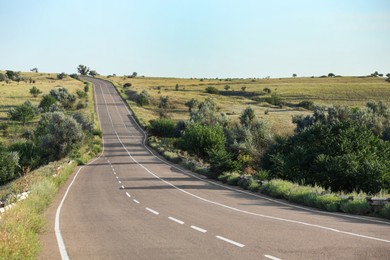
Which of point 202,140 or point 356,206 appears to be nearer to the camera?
point 356,206

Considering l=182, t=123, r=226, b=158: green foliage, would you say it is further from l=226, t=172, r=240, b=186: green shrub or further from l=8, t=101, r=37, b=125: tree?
l=8, t=101, r=37, b=125: tree

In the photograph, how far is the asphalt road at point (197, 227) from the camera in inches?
374

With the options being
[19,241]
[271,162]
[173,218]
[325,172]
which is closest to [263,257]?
[19,241]

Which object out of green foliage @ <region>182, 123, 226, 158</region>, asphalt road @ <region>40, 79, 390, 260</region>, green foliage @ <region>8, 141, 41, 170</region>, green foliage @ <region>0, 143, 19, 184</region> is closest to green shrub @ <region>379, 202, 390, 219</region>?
asphalt road @ <region>40, 79, 390, 260</region>

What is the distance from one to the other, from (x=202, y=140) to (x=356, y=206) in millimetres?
33065

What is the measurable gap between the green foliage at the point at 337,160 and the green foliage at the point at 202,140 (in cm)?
1589

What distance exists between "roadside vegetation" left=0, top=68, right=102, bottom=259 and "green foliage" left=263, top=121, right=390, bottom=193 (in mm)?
14325

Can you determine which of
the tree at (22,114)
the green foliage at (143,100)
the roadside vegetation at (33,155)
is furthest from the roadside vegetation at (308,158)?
the green foliage at (143,100)

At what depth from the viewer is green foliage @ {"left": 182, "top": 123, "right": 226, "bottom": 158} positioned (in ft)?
159

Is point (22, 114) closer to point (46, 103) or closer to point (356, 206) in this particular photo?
point (46, 103)

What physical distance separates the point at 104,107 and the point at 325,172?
314 feet

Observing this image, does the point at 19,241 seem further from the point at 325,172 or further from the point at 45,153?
the point at 45,153

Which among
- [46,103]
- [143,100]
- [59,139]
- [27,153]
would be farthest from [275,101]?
[27,153]

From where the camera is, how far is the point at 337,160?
82.9 feet
